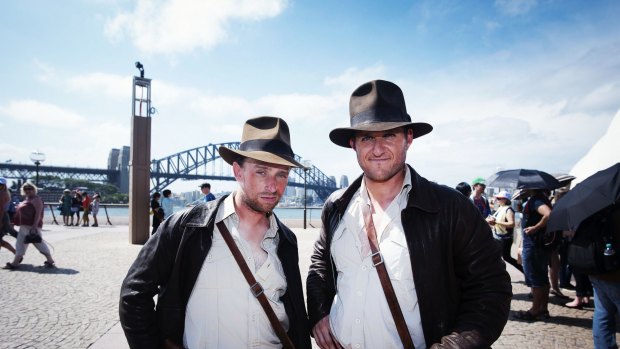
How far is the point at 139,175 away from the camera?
10578mm

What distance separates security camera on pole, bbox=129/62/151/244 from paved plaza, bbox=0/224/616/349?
8.90 feet

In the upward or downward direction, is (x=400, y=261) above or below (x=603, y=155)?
below

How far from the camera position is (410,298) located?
5.74ft

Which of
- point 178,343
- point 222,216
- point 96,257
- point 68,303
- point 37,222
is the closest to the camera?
point 178,343

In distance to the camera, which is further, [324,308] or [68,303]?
[68,303]

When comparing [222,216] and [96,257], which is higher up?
[222,216]

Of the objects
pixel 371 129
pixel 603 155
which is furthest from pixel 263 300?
pixel 603 155

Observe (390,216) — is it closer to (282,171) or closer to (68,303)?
(282,171)

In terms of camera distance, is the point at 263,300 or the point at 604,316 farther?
the point at 604,316

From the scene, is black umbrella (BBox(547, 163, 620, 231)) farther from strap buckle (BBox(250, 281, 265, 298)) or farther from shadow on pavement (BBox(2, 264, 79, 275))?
shadow on pavement (BBox(2, 264, 79, 275))

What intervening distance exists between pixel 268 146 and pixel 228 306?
1.04 meters

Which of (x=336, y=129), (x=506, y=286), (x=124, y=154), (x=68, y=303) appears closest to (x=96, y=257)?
(x=68, y=303)

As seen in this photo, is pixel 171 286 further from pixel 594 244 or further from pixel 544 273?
pixel 544 273

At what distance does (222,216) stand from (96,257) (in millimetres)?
8064
